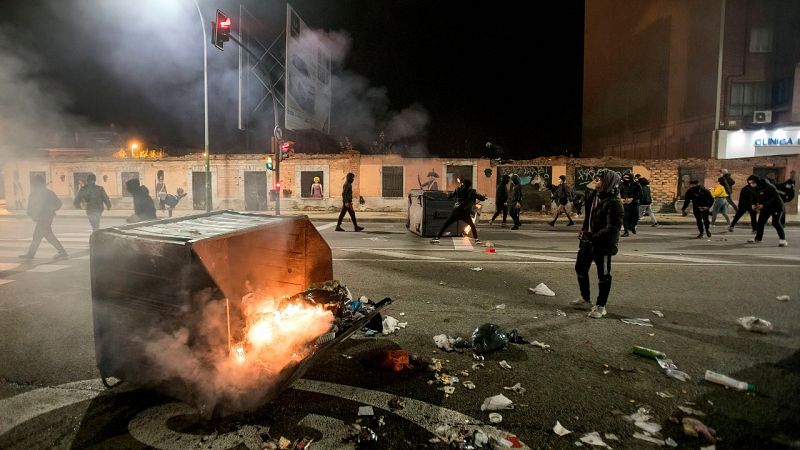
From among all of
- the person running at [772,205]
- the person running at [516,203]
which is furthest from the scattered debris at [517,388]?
the person running at [516,203]

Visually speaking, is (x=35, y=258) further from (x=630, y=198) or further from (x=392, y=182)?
(x=392, y=182)

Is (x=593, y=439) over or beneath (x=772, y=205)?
beneath

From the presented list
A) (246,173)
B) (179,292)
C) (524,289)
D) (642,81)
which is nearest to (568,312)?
(524,289)

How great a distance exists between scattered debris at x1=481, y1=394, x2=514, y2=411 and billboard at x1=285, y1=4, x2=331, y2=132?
22020mm

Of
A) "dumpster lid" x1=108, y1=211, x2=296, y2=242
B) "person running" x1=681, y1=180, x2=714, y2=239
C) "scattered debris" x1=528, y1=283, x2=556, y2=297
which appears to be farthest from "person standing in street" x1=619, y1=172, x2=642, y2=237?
"dumpster lid" x1=108, y1=211, x2=296, y2=242

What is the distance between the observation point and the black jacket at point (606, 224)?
16.6ft

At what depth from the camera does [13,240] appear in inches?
429

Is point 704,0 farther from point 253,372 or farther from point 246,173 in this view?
point 253,372

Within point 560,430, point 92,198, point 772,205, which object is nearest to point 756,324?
point 560,430

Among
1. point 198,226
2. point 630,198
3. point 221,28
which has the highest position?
point 221,28

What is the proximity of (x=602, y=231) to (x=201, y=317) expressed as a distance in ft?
14.1

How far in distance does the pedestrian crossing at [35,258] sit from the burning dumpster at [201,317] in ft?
16.7

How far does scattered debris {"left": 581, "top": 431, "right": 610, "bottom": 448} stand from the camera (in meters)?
2.66

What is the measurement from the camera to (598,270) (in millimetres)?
5246
